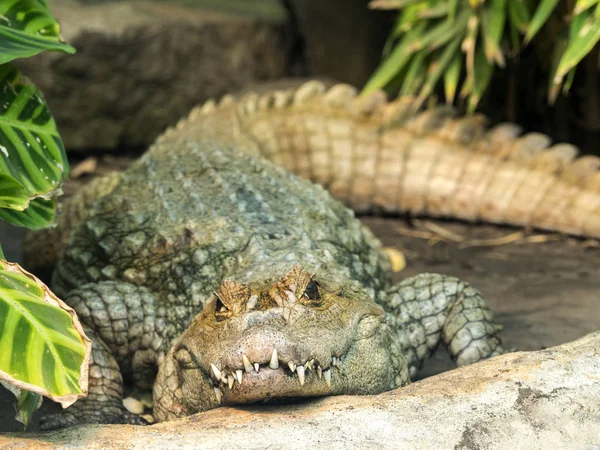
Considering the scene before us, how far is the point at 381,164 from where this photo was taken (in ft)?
17.3

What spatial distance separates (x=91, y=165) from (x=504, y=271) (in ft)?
10.7

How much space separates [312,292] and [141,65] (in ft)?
14.4

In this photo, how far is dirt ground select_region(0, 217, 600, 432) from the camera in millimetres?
3676

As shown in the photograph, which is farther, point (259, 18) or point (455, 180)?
point (259, 18)

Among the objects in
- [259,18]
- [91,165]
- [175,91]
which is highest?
[259,18]

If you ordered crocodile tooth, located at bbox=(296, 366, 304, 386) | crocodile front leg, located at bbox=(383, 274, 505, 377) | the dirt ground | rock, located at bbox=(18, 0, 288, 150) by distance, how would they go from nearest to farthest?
crocodile tooth, located at bbox=(296, 366, 304, 386)
crocodile front leg, located at bbox=(383, 274, 505, 377)
the dirt ground
rock, located at bbox=(18, 0, 288, 150)

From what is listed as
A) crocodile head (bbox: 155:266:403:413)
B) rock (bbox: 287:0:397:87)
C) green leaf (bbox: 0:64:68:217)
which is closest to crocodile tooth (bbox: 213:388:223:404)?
crocodile head (bbox: 155:266:403:413)

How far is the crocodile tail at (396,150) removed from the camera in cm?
500

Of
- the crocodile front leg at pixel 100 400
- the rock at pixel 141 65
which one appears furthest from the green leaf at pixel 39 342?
the rock at pixel 141 65

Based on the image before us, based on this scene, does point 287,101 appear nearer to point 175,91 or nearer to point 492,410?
point 175,91

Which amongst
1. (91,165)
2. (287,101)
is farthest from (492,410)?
(91,165)

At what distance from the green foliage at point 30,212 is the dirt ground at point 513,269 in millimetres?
881

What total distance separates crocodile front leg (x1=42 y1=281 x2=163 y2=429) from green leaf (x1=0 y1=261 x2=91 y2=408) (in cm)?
→ 101

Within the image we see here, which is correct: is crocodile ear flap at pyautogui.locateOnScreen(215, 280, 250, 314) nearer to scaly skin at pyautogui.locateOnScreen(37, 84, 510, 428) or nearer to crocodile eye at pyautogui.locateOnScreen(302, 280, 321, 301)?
scaly skin at pyautogui.locateOnScreen(37, 84, 510, 428)
